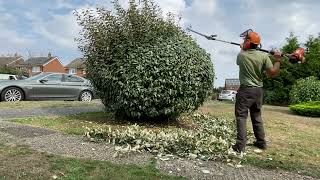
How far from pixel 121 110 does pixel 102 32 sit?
5.74 feet

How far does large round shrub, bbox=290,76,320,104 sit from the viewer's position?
887 inches

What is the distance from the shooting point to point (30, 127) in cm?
943

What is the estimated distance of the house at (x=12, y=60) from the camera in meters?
95.2

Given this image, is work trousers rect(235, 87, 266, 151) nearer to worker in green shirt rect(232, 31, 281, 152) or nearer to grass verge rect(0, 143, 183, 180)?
worker in green shirt rect(232, 31, 281, 152)

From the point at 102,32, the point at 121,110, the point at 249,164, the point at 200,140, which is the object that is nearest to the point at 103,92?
the point at 121,110

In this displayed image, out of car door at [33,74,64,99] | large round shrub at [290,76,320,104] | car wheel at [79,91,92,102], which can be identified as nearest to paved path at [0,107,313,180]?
car door at [33,74,64,99]

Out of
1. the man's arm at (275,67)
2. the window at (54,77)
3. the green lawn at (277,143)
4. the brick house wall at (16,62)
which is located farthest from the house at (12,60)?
the man's arm at (275,67)

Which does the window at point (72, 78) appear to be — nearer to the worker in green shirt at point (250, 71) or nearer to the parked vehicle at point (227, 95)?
the worker in green shirt at point (250, 71)

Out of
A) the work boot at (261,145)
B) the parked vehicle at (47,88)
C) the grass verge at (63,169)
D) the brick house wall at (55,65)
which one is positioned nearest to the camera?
the grass verge at (63,169)

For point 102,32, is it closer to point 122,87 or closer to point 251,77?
point 122,87

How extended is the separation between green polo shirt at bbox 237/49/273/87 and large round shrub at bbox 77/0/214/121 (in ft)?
7.07

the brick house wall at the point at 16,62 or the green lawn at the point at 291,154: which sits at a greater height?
the brick house wall at the point at 16,62

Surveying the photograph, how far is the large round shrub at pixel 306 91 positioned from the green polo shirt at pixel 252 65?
1562cm

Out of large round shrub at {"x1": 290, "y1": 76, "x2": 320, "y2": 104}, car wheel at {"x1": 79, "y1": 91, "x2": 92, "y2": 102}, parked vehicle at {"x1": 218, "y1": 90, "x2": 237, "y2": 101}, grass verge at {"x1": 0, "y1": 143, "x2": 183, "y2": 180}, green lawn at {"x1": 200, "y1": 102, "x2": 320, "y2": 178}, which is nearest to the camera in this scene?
grass verge at {"x1": 0, "y1": 143, "x2": 183, "y2": 180}
